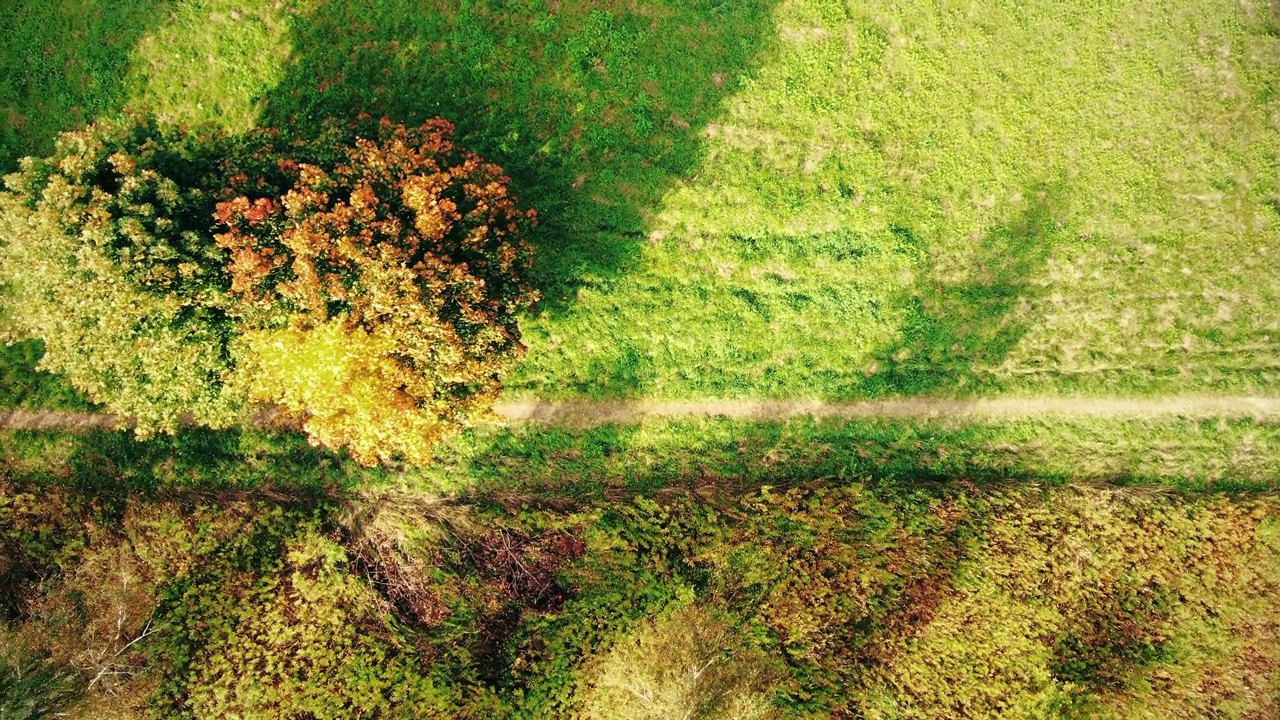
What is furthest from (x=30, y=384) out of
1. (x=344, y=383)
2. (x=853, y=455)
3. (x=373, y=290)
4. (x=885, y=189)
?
(x=885, y=189)

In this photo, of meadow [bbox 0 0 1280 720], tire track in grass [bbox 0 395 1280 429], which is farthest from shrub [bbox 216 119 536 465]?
tire track in grass [bbox 0 395 1280 429]

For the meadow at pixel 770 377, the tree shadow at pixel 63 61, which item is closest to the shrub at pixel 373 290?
the meadow at pixel 770 377

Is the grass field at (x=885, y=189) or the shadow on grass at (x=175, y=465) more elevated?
the grass field at (x=885, y=189)

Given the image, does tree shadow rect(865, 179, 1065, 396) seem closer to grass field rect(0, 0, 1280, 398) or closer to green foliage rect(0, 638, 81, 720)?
grass field rect(0, 0, 1280, 398)

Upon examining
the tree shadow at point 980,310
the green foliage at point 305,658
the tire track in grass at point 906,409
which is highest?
the tree shadow at point 980,310

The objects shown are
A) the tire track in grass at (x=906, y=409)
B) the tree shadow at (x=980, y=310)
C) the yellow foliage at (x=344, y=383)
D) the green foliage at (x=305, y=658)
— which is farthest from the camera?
the tree shadow at (x=980, y=310)

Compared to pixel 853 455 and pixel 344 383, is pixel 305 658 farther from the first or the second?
pixel 853 455

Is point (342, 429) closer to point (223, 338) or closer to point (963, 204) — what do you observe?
point (223, 338)

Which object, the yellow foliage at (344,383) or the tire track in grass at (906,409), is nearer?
the yellow foliage at (344,383)

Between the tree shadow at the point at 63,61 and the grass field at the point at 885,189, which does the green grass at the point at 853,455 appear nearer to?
the grass field at the point at 885,189
